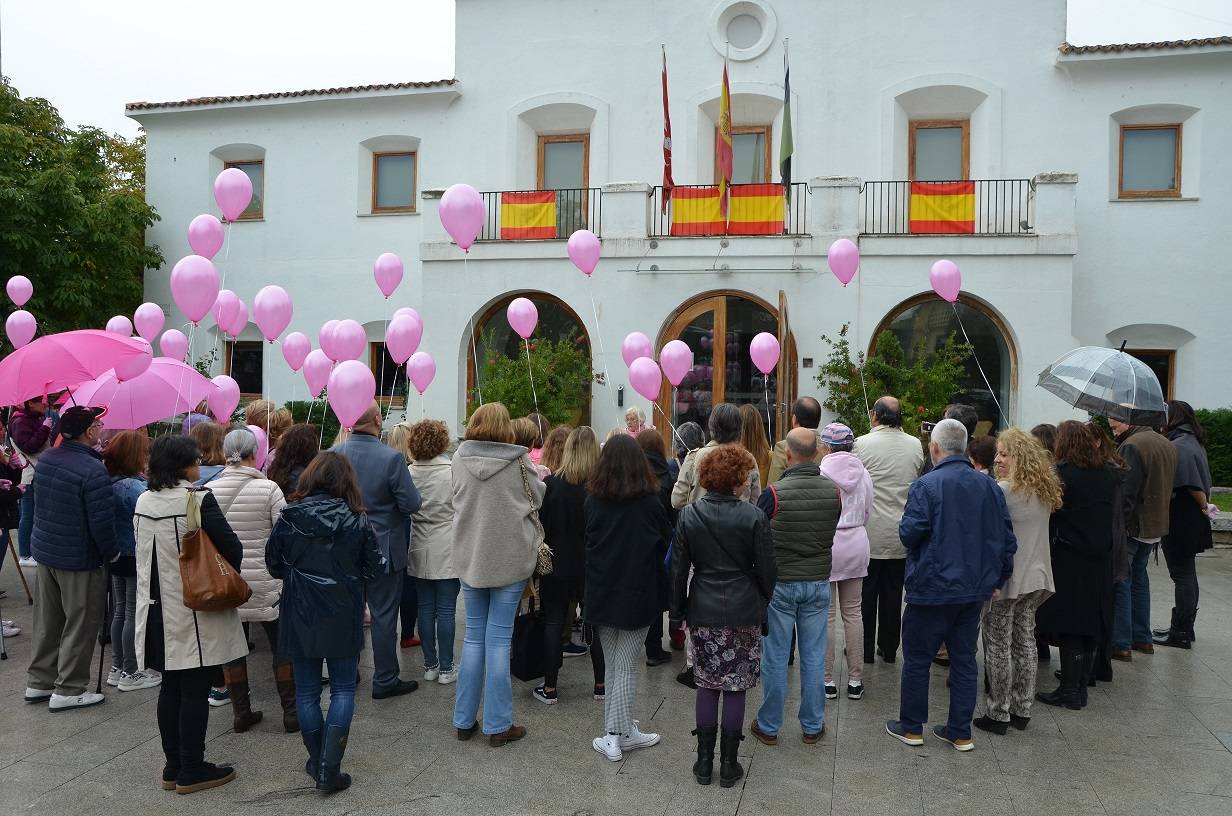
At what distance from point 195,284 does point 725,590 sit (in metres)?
6.20

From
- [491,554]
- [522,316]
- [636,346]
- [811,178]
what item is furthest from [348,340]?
[811,178]

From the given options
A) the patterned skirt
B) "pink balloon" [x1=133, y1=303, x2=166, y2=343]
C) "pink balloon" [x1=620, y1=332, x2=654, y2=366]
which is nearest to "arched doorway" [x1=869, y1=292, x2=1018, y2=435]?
"pink balloon" [x1=620, y1=332, x2=654, y2=366]

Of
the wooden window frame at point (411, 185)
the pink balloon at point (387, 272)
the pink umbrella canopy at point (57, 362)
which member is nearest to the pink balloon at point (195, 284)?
the pink umbrella canopy at point (57, 362)

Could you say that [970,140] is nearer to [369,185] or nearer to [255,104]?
[369,185]

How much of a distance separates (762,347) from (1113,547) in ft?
20.4

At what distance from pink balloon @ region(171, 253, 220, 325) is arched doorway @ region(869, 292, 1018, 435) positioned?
30.7ft

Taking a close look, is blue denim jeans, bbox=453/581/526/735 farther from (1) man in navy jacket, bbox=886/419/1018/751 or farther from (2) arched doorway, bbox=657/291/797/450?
(2) arched doorway, bbox=657/291/797/450

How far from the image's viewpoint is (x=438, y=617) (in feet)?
19.2

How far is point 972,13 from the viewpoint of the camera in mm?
14344

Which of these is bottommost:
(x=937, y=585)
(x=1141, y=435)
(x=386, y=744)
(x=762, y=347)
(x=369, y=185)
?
(x=386, y=744)

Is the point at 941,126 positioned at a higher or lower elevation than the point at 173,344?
higher

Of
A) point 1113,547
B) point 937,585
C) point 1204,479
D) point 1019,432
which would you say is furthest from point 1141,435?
point 937,585

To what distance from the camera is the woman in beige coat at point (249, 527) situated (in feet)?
16.2

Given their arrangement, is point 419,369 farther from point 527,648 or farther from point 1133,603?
point 1133,603
